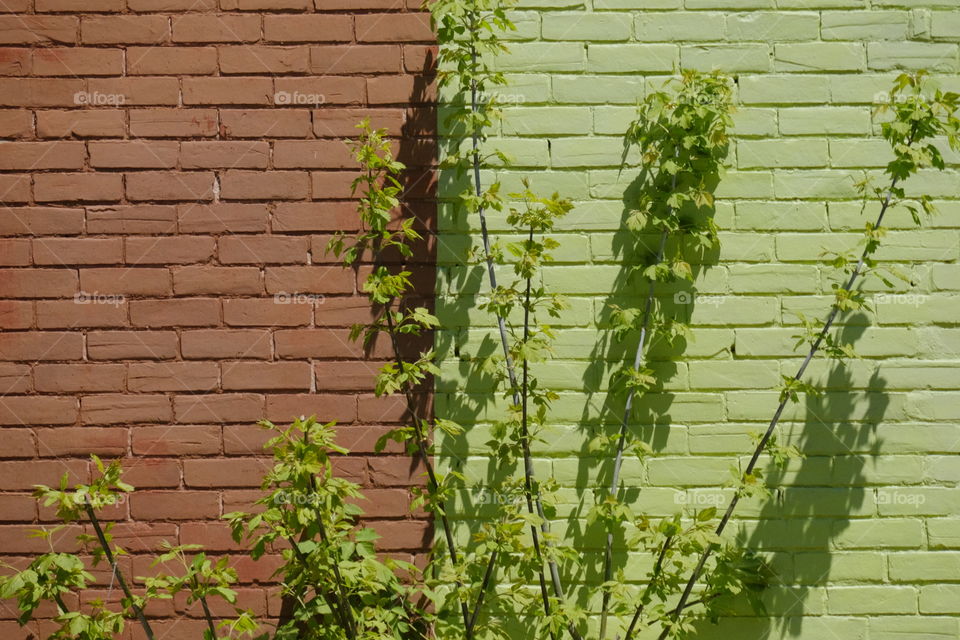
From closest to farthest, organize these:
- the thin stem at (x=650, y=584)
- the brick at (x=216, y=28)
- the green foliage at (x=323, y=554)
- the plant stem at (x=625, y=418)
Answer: the green foliage at (x=323, y=554), the thin stem at (x=650, y=584), the plant stem at (x=625, y=418), the brick at (x=216, y=28)

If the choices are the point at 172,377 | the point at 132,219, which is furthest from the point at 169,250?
the point at 172,377

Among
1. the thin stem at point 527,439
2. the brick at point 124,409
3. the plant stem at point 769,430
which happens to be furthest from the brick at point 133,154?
the plant stem at point 769,430

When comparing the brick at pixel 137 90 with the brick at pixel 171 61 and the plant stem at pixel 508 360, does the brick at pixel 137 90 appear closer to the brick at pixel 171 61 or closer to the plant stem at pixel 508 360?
the brick at pixel 171 61

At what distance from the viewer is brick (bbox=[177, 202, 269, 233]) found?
3.15 meters

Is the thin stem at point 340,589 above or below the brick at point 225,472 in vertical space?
below

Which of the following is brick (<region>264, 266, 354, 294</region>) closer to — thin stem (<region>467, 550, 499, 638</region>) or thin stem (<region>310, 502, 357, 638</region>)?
thin stem (<region>310, 502, 357, 638</region>)

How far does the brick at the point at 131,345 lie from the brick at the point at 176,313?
0.04 metres

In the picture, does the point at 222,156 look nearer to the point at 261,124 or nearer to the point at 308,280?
the point at 261,124

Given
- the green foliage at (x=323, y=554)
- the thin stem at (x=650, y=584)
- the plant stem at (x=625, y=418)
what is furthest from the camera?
the plant stem at (x=625, y=418)

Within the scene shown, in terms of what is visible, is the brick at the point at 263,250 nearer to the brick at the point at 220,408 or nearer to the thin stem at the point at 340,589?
the brick at the point at 220,408

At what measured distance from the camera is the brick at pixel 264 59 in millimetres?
3174

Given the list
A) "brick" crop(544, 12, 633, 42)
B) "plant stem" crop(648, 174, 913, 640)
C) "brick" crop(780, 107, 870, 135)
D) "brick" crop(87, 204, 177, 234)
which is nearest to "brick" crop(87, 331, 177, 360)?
"brick" crop(87, 204, 177, 234)

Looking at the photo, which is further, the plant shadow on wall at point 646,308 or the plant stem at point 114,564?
the plant shadow on wall at point 646,308

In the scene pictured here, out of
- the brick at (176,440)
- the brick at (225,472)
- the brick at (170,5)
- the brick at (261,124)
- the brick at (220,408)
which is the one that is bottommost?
the brick at (225,472)
